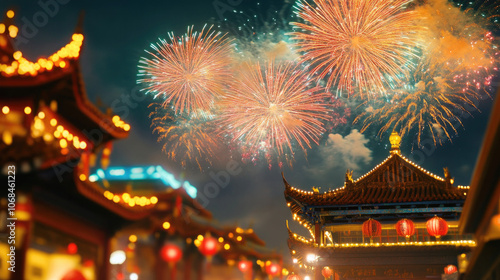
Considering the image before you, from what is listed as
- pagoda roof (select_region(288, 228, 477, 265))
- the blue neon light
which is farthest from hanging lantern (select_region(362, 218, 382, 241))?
the blue neon light

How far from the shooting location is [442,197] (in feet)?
91.9

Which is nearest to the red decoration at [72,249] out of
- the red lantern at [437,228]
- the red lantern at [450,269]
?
the red lantern at [437,228]

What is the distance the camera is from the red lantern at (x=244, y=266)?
24.0m

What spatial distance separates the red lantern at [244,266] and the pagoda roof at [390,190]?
545cm

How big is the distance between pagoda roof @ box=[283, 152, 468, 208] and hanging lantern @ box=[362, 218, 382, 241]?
1564 mm

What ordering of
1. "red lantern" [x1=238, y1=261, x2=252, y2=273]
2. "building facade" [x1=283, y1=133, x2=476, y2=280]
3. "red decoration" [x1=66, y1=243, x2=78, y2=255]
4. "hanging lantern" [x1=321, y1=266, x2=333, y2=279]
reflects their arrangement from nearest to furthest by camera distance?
"red decoration" [x1=66, y1=243, x2=78, y2=255] → "red lantern" [x1=238, y1=261, x2=252, y2=273] → "building facade" [x1=283, y1=133, x2=476, y2=280] → "hanging lantern" [x1=321, y1=266, x2=333, y2=279]

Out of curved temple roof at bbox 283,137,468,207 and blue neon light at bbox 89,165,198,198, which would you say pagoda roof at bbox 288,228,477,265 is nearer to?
curved temple roof at bbox 283,137,468,207

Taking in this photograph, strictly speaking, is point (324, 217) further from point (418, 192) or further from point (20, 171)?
point (20, 171)

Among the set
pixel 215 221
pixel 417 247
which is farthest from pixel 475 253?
pixel 417 247

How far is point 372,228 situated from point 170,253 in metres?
13.7

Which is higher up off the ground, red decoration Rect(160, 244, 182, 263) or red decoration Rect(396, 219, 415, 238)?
red decoration Rect(396, 219, 415, 238)

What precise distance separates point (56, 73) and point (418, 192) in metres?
19.3

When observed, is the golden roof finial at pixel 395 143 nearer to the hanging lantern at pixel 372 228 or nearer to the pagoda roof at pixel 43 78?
the hanging lantern at pixel 372 228

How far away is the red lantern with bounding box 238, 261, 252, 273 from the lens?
78.6 ft
